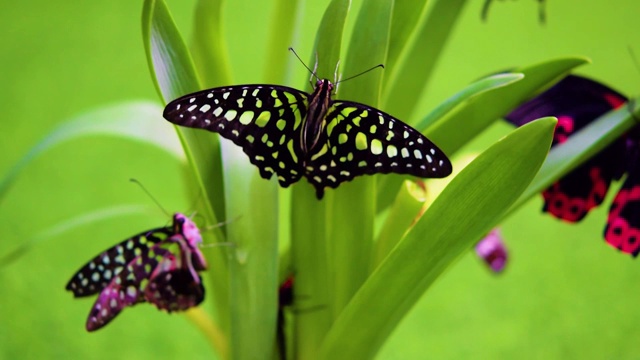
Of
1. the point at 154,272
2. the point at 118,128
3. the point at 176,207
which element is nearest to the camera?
the point at 154,272

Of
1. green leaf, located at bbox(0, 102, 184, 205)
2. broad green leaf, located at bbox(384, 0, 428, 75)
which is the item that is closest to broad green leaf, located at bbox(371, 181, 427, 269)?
broad green leaf, located at bbox(384, 0, 428, 75)

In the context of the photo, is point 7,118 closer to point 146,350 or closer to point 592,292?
point 146,350

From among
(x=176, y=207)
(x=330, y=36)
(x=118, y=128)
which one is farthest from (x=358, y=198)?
(x=176, y=207)

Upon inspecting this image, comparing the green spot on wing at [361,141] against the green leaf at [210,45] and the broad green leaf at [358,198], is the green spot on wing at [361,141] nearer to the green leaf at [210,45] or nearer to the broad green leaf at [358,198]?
the broad green leaf at [358,198]

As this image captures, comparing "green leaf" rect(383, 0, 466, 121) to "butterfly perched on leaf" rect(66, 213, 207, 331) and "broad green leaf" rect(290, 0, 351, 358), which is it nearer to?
"broad green leaf" rect(290, 0, 351, 358)

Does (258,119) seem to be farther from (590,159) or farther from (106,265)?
(590,159)

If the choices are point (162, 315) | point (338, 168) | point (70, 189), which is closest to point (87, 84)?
point (70, 189)
